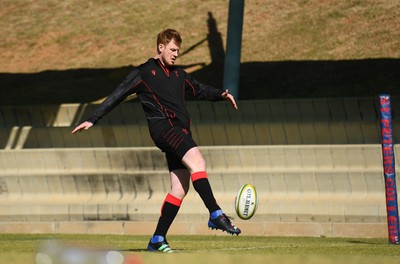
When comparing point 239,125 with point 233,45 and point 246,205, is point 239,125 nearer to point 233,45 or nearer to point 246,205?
point 233,45

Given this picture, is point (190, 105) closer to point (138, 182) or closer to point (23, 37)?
point (138, 182)

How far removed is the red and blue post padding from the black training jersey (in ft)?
10.0

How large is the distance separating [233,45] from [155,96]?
13.9 metres

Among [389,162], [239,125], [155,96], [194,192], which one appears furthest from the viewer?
[239,125]

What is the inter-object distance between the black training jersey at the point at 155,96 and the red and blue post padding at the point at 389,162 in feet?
10.0

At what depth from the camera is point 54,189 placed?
1930 cm

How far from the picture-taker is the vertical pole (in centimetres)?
2402

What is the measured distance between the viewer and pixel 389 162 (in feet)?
42.5

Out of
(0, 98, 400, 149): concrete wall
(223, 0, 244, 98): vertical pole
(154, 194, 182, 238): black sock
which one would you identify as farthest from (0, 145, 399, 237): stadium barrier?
(154, 194, 182, 238): black sock

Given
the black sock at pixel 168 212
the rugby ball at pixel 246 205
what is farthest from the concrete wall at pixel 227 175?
the black sock at pixel 168 212

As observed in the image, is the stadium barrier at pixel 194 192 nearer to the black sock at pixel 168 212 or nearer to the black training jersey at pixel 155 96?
the black sock at pixel 168 212

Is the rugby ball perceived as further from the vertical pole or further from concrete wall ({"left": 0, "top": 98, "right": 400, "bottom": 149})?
the vertical pole

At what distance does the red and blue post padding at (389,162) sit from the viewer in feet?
42.3

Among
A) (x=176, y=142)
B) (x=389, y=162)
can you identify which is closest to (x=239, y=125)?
(x=389, y=162)
